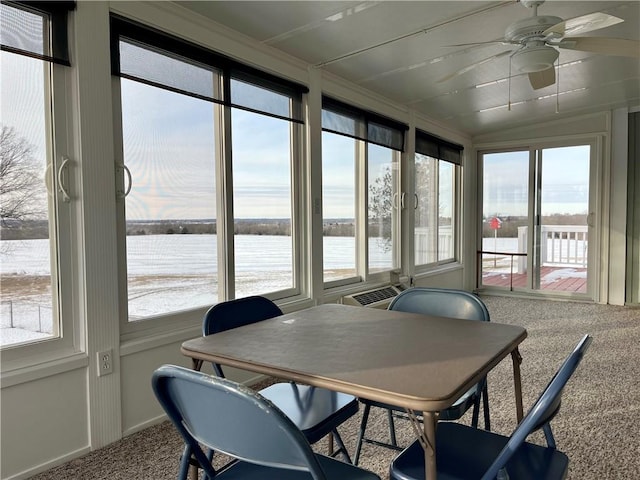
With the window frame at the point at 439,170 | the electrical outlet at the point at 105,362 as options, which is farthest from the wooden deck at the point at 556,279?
the electrical outlet at the point at 105,362

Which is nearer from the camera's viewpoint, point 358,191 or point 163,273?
point 163,273

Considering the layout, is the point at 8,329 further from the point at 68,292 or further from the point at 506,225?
the point at 506,225

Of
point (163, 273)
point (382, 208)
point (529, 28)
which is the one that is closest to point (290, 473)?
point (163, 273)

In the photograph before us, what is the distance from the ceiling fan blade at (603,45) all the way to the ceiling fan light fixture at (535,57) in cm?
13

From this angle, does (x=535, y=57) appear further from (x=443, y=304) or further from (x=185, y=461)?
(x=185, y=461)

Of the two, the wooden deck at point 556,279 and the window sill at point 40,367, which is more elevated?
the window sill at point 40,367

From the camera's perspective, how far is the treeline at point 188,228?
2072 millimetres

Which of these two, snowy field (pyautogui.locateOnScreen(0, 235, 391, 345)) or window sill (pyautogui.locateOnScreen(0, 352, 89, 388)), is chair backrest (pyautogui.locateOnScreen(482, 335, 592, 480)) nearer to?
window sill (pyautogui.locateOnScreen(0, 352, 89, 388))

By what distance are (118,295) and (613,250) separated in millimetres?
6026

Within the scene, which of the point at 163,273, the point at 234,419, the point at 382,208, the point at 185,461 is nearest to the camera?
the point at 234,419

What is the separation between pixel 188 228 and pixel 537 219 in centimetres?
530

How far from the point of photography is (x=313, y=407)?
1.76 m

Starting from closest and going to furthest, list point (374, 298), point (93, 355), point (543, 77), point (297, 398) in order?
point (297, 398) → point (93, 355) → point (543, 77) → point (374, 298)

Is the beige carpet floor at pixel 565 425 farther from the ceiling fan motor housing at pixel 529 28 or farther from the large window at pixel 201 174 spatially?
the ceiling fan motor housing at pixel 529 28
